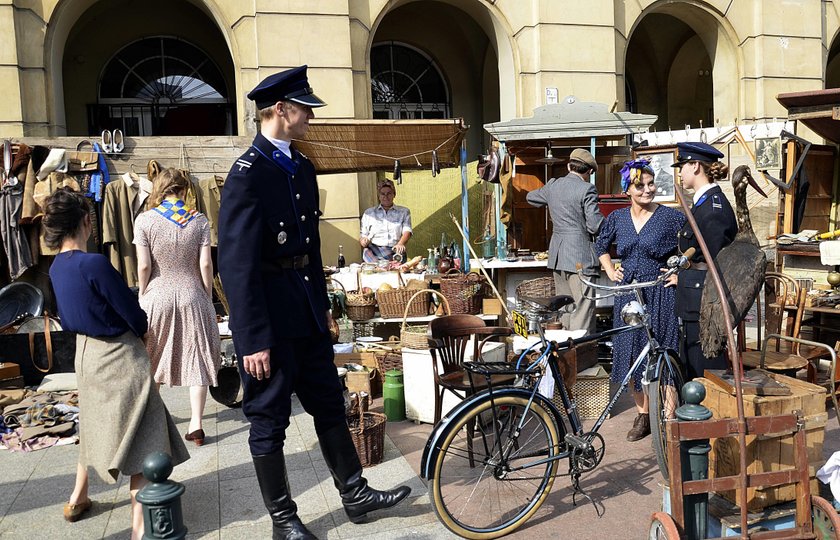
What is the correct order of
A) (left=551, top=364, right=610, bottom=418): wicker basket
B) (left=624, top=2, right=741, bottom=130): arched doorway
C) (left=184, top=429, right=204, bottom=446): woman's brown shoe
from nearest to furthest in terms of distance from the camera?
(left=184, top=429, right=204, bottom=446): woman's brown shoe < (left=551, top=364, right=610, bottom=418): wicker basket < (left=624, top=2, right=741, bottom=130): arched doorway

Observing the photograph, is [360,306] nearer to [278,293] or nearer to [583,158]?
[583,158]

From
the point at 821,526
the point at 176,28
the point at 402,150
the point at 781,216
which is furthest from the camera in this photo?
the point at 176,28

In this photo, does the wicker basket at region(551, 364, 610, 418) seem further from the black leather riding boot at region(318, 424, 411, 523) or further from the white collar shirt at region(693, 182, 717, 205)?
the black leather riding boot at region(318, 424, 411, 523)

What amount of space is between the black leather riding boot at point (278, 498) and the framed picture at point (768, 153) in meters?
9.48

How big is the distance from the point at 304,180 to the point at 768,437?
271 cm

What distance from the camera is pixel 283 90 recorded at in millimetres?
3365

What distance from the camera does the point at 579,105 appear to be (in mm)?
8992

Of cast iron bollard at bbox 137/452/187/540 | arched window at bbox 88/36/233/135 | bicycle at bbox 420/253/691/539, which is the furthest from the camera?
arched window at bbox 88/36/233/135

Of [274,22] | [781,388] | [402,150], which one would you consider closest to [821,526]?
[781,388]

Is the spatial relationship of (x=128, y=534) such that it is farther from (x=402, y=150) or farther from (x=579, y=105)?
(x=579, y=105)

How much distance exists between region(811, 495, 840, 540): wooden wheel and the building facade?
26.3ft

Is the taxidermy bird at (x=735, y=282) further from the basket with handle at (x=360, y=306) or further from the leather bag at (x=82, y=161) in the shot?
the leather bag at (x=82, y=161)

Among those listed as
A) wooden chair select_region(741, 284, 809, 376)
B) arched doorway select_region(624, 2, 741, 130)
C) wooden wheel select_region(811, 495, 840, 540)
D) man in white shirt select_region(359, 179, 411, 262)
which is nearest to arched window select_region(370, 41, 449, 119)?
arched doorway select_region(624, 2, 741, 130)

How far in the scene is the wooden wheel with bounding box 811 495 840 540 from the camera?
289 cm
